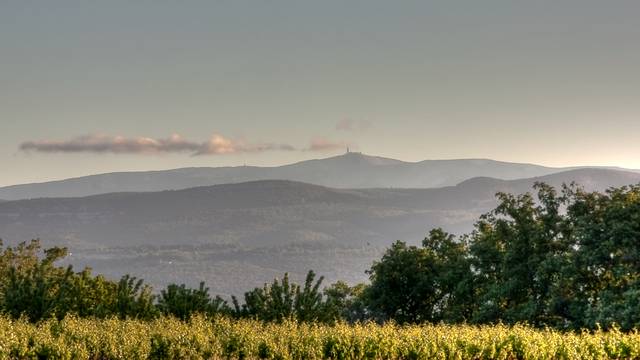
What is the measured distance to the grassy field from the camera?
24203 mm

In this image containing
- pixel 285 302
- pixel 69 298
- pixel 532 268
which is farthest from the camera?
pixel 532 268

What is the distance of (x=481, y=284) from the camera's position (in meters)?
53.2

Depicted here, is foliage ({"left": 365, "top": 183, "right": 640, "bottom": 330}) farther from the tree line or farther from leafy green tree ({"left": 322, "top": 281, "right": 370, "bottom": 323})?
leafy green tree ({"left": 322, "top": 281, "right": 370, "bottom": 323})

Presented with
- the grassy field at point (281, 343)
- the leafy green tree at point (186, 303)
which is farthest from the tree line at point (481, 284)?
the grassy field at point (281, 343)

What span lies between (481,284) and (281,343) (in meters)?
Result: 30.6

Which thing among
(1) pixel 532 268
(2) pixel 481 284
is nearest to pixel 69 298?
(2) pixel 481 284

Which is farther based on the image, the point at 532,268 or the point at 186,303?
the point at 532,268

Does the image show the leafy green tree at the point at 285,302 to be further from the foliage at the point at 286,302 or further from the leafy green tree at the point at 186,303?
the leafy green tree at the point at 186,303

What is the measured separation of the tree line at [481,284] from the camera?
35.6 m

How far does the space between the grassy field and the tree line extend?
2796 millimetres

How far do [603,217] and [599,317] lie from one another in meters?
7.81

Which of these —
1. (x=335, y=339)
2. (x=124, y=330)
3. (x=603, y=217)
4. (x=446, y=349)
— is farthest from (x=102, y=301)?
(x=603, y=217)

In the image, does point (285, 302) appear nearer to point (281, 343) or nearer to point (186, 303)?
point (186, 303)

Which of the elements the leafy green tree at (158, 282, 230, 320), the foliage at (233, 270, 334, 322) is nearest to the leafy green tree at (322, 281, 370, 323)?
the foliage at (233, 270, 334, 322)
